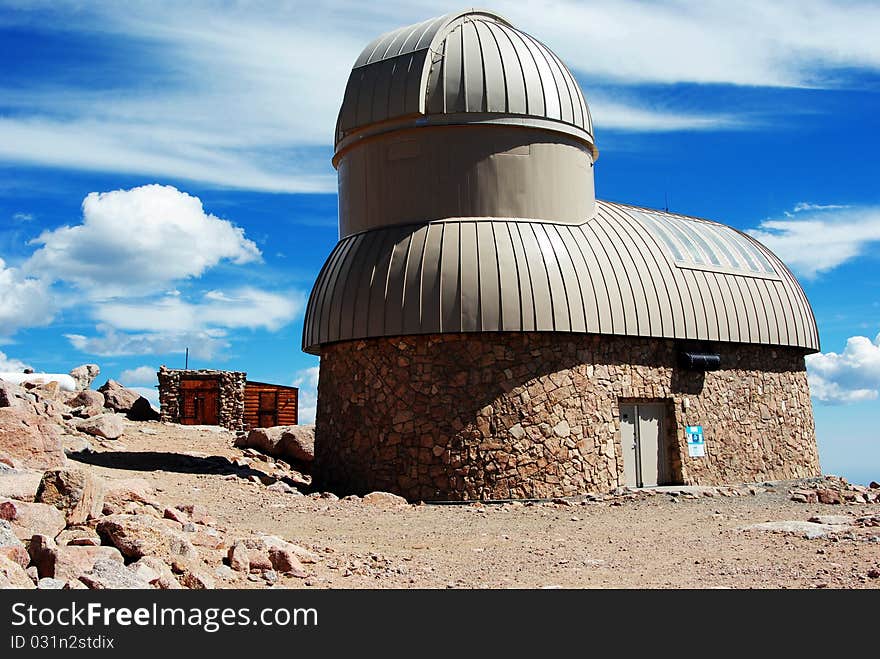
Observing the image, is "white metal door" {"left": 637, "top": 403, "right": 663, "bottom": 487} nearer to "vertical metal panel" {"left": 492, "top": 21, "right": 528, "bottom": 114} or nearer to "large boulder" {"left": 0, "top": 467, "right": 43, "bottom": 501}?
"vertical metal panel" {"left": 492, "top": 21, "right": 528, "bottom": 114}

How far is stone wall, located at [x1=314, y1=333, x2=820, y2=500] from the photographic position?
14.1 meters

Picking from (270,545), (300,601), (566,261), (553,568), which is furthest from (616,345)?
(300,601)

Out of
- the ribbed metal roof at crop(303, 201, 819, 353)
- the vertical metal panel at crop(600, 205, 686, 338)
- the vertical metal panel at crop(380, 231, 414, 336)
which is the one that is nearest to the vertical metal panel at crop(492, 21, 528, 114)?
the ribbed metal roof at crop(303, 201, 819, 353)

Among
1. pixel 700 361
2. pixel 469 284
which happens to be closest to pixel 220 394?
pixel 469 284

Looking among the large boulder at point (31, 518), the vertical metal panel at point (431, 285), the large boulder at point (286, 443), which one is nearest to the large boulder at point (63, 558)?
the large boulder at point (31, 518)

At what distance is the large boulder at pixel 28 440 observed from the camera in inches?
440

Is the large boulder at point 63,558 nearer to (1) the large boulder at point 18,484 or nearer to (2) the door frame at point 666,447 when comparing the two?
(1) the large boulder at point 18,484

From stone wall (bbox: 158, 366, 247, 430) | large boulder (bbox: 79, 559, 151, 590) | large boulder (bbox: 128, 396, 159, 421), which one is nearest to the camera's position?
large boulder (bbox: 79, 559, 151, 590)

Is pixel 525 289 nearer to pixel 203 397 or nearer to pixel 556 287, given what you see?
pixel 556 287

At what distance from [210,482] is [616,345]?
723 cm

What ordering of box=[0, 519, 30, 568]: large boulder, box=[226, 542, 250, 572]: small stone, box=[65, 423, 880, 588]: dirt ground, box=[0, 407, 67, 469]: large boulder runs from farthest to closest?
box=[0, 407, 67, 469]: large boulder < box=[65, 423, 880, 588]: dirt ground < box=[226, 542, 250, 572]: small stone < box=[0, 519, 30, 568]: large boulder

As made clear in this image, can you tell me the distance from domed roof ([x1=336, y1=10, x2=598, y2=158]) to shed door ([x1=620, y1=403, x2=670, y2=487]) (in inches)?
208

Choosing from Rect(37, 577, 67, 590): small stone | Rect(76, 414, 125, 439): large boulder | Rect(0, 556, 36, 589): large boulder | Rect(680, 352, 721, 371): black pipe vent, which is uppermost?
Rect(680, 352, 721, 371): black pipe vent

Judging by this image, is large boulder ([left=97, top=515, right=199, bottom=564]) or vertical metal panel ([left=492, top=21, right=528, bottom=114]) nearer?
large boulder ([left=97, top=515, right=199, bottom=564])
